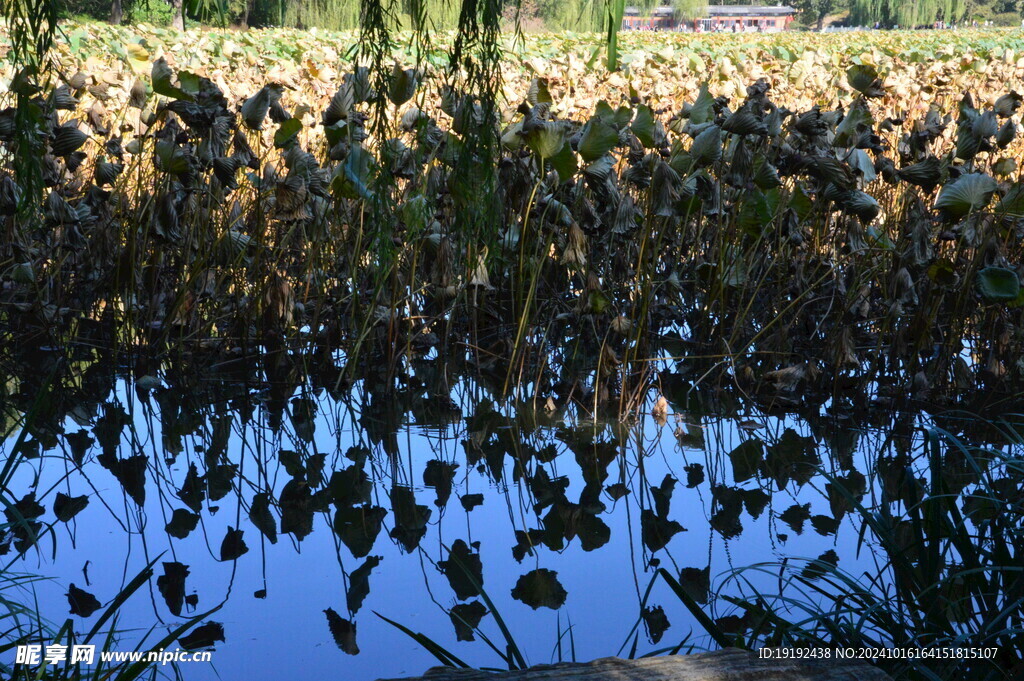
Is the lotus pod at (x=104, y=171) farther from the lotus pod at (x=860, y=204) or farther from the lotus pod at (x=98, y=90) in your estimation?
the lotus pod at (x=860, y=204)

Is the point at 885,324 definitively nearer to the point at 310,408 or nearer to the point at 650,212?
the point at 650,212

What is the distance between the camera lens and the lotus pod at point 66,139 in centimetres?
307

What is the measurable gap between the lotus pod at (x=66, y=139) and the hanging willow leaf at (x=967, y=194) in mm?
2424

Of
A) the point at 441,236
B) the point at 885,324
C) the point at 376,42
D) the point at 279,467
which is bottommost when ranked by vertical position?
the point at 279,467

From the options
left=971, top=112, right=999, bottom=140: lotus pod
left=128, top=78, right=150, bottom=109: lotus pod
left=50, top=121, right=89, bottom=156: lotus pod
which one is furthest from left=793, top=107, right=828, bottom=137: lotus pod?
left=50, top=121, right=89, bottom=156: lotus pod

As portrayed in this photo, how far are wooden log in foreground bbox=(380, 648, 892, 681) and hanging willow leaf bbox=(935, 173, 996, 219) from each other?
5.72 feet

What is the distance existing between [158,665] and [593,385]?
1.81 meters

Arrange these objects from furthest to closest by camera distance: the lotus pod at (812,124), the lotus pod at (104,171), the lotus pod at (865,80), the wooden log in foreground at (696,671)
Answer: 1. the lotus pod at (104,171)
2. the lotus pod at (865,80)
3. the lotus pod at (812,124)
4. the wooden log in foreground at (696,671)

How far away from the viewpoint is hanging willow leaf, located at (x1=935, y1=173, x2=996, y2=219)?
2.76 metres

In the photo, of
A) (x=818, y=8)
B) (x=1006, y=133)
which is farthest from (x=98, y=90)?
(x=818, y=8)

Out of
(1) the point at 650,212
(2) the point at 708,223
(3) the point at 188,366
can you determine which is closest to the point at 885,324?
(1) the point at 650,212

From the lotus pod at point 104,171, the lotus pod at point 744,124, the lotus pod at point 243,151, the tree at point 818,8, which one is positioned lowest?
the lotus pod at point 104,171

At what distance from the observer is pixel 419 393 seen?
3170 mm

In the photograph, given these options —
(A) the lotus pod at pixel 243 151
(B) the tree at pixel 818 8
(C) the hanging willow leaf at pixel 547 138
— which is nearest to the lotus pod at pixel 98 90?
(A) the lotus pod at pixel 243 151
